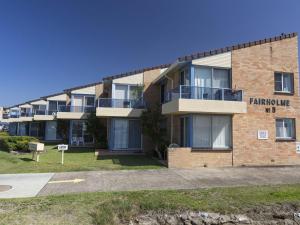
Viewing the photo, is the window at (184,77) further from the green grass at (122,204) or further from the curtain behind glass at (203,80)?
the green grass at (122,204)

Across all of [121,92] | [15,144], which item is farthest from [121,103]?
[15,144]

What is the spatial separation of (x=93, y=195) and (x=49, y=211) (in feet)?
5.30

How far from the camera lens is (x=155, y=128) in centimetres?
1744

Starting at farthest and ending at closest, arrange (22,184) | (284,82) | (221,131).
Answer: (284,82) → (221,131) → (22,184)

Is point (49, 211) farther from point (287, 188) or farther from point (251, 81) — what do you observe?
point (251, 81)

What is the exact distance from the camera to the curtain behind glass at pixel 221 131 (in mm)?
15023

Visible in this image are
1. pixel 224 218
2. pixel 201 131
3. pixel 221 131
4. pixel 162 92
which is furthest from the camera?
pixel 162 92

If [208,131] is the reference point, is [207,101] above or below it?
above

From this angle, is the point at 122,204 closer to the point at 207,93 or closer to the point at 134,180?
the point at 134,180

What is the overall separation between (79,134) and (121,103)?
903 cm

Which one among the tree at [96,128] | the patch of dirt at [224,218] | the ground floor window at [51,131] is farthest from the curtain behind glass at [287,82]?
the ground floor window at [51,131]

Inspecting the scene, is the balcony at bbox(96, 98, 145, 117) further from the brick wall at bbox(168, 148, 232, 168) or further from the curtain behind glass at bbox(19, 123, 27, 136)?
the curtain behind glass at bbox(19, 123, 27, 136)

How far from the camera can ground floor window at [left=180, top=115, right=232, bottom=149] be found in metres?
14.6

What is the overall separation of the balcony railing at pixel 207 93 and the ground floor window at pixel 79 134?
15014 millimetres
